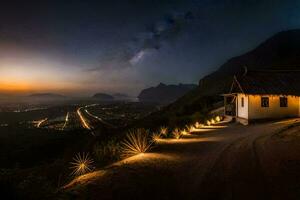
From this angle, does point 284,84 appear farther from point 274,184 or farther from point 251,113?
point 274,184

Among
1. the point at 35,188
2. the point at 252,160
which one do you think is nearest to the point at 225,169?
the point at 252,160

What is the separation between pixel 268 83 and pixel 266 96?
1.86 meters

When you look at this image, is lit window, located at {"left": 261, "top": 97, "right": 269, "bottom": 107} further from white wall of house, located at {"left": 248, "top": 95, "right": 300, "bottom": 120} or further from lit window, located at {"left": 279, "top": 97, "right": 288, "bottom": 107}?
lit window, located at {"left": 279, "top": 97, "right": 288, "bottom": 107}

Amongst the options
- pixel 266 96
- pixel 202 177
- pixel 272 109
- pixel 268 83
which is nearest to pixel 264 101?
pixel 266 96

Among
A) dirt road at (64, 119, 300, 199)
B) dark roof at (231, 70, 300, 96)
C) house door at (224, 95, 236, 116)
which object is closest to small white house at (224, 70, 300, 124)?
dark roof at (231, 70, 300, 96)

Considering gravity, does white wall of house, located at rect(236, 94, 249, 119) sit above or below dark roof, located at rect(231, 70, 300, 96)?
below

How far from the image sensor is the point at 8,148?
47906 millimetres

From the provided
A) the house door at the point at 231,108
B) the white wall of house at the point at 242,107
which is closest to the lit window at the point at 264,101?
the white wall of house at the point at 242,107

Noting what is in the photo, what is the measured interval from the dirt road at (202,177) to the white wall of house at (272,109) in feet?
45.8

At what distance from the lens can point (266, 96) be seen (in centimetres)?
2486

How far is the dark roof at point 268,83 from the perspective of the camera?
24.7m

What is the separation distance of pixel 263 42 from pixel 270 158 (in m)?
161

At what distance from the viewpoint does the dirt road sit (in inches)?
242

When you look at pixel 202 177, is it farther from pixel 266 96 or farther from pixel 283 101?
pixel 283 101
